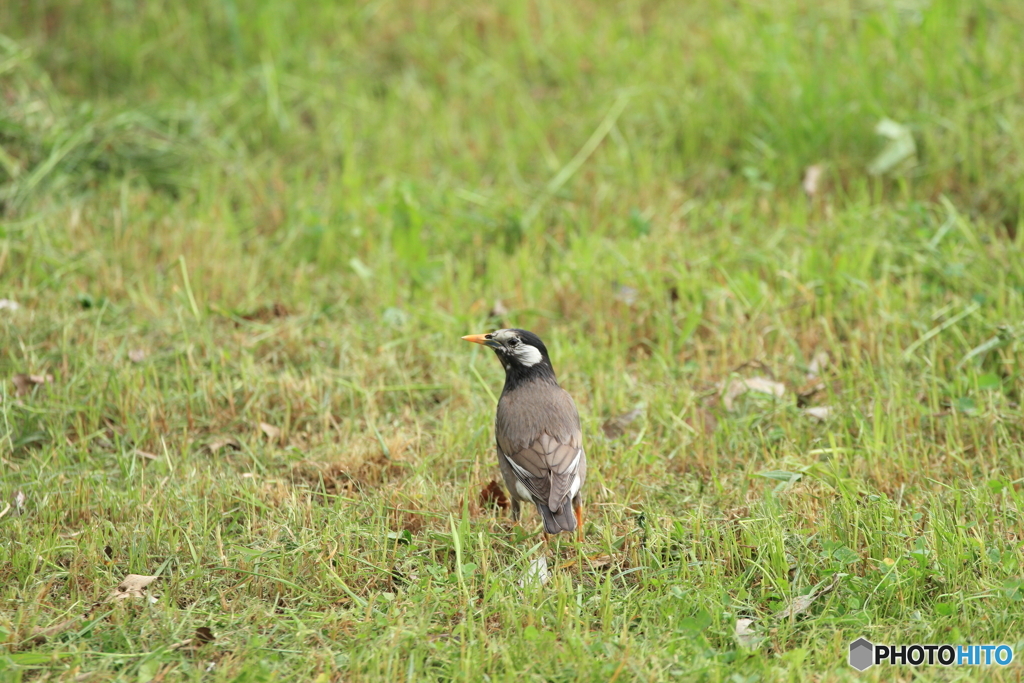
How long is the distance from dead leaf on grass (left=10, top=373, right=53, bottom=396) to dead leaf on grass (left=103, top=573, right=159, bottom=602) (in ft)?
5.90

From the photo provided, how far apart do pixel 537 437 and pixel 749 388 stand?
5.04 feet

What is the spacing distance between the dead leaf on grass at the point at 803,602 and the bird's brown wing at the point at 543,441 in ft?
3.28

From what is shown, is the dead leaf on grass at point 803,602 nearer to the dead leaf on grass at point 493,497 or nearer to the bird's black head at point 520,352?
the dead leaf on grass at point 493,497

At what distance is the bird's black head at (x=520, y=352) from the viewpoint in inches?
212

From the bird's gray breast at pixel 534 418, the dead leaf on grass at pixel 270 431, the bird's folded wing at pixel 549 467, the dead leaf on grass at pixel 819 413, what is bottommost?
the dead leaf on grass at pixel 819 413

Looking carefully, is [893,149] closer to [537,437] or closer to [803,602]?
[537,437]

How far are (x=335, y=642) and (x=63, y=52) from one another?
23.0 feet

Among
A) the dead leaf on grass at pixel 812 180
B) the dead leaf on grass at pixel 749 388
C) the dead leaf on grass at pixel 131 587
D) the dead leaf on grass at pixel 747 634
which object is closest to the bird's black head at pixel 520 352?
the dead leaf on grass at pixel 749 388

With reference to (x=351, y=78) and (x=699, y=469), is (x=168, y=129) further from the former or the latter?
(x=699, y=469)

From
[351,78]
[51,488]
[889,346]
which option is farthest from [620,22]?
[51,488]

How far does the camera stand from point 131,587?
4.43m

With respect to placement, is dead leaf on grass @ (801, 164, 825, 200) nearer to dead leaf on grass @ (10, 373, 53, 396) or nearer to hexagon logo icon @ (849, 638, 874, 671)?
hexagon logo icon @ (849, 638, 874, 671)

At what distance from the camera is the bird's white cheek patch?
539 centimetres

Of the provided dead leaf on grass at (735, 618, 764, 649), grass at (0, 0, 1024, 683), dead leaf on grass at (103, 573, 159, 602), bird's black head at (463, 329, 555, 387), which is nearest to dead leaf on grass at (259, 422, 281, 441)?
grass at (0, 0, 1024, 683)
